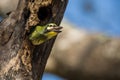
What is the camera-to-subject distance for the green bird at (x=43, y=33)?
150cm

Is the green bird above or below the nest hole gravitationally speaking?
below

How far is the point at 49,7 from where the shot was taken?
159cm

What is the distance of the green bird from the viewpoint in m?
1.50

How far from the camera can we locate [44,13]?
159 cm

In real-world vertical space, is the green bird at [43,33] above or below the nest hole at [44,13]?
below

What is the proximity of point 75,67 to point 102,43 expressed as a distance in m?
0.21

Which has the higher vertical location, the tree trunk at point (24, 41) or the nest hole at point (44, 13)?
the nest hole at point (44, 13)

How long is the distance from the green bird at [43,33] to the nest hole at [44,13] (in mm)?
62

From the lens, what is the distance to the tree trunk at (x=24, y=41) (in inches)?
60.1

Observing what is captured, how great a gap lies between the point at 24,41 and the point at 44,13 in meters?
0.12

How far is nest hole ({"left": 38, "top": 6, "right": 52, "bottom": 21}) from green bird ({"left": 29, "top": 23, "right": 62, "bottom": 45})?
0.20ft

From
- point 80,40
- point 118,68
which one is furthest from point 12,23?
point 80,40

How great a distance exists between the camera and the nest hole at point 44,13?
159 centimetres

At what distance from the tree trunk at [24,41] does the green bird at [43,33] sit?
0.07 ft
